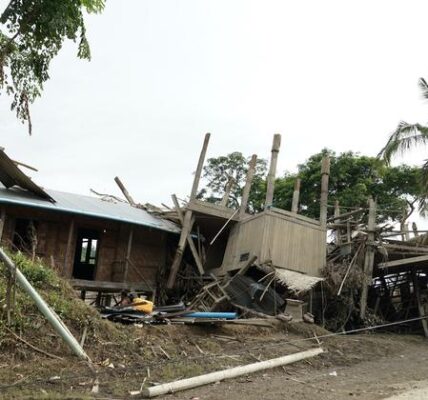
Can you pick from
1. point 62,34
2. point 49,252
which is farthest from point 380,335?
point 62,34

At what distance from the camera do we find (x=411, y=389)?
8398mm

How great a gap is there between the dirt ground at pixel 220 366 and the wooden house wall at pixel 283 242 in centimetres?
328

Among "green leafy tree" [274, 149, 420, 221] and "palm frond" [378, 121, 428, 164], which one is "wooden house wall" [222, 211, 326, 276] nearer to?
"palm frond" [378, 121, 428, 164]

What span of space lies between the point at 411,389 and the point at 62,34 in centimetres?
863

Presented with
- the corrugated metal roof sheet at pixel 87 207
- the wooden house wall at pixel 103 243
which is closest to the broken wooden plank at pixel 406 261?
the corrugated metal roof sheet at pixel 87 207

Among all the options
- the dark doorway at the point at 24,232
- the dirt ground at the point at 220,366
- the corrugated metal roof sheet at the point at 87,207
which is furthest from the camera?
the dark doorway at the point at 24,232

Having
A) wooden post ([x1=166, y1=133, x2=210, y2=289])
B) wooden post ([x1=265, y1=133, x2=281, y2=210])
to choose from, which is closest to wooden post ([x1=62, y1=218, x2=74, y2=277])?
wooden post ([x1=166, y1=133, x2=210, y2=289])

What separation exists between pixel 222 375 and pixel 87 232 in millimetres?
11884

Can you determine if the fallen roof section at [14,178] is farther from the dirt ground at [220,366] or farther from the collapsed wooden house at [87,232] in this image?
the dirt ground at [220,366]

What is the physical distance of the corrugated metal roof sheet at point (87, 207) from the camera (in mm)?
15016

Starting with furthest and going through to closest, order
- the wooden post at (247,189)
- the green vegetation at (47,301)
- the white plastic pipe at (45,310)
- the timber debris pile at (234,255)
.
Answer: the wooden post at (247,189) → the timber debris pile at (234,255) → the green vegetation at (47,301) → the white plastic pipe at (45,310)

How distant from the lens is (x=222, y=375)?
841 centimetres

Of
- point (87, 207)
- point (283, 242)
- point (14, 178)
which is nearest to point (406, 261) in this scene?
point (283, 242)

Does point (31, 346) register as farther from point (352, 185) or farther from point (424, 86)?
point (352, 185)
